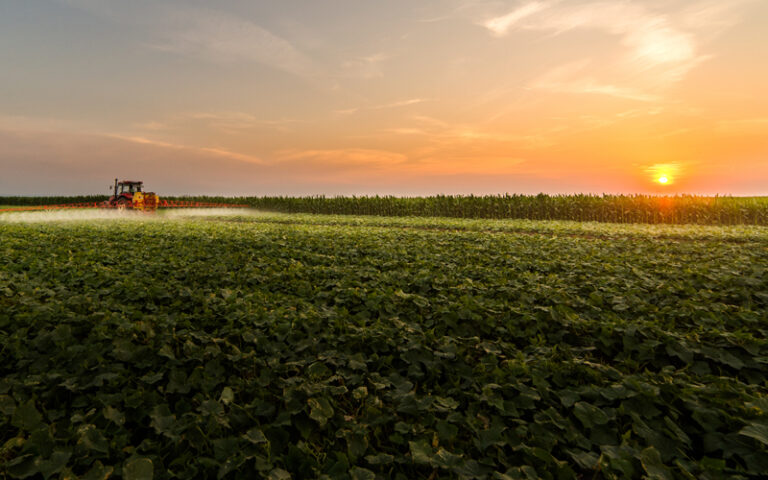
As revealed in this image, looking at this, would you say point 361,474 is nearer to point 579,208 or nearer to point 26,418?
point 26,418

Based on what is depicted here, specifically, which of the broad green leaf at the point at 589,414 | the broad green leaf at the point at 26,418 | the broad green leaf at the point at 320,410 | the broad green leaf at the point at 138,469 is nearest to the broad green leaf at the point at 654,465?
the broad green leaf at the point at 589,414

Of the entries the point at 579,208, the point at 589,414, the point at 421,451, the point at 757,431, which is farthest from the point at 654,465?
the point at 579,208

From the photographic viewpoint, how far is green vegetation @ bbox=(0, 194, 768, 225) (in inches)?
1062

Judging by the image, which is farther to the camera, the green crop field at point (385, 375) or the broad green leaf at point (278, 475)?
the green crop field at point (385, 375)

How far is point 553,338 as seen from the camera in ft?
15.4

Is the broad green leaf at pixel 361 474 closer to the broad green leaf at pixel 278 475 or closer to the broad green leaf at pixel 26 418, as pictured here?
the broad green leaf at pixel 278 475

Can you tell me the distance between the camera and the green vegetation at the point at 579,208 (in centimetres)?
2696

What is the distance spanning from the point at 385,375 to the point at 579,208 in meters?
31.6

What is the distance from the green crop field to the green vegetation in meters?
25.3

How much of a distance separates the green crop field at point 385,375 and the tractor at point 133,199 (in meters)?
29.3

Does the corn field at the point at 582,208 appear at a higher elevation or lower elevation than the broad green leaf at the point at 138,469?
higher

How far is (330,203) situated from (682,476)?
4372cm

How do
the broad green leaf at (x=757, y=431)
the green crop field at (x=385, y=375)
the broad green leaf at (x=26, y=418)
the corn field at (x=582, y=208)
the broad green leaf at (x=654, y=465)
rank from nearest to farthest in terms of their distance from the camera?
the broad green leaf at (x=654, y=465) → the broad green leaf at (x=757, y=431) → the green crop field at (x=385, y=375) → the broad green leaf at (x=26, y=418) → the corn field at (x=582, y=208)

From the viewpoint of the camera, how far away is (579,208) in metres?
31.2
